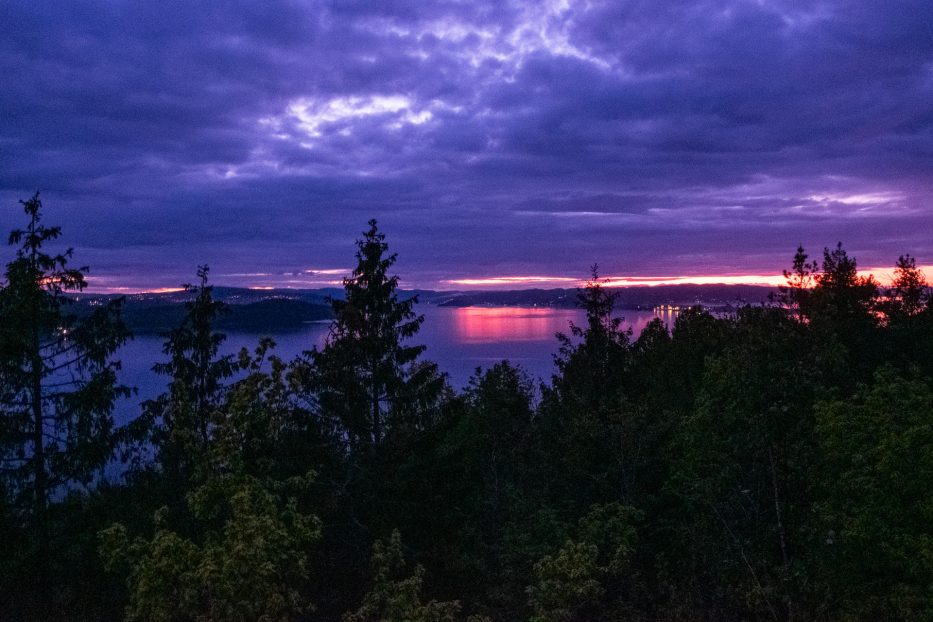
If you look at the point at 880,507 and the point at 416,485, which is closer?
the point at 880,507

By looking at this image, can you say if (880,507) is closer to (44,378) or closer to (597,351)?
(44,378)

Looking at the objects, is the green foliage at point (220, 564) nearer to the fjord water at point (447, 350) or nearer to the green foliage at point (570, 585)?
the green foliage at point (570, 585)

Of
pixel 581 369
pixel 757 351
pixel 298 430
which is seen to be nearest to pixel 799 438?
pixel 757 351

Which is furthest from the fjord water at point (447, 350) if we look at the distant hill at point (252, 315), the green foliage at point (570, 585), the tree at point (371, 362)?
the green foliage at point (570, 585)

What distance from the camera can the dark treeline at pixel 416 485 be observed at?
27.4 ft

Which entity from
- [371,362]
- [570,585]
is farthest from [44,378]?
[570,585]

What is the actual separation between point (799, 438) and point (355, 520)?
12397 mm

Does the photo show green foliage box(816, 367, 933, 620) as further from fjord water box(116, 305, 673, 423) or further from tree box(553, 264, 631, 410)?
fjord water box(116, 305, 673, 423)

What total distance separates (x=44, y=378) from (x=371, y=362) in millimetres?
9150

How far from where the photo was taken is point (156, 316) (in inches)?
4946

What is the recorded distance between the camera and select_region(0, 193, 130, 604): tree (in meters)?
15.3

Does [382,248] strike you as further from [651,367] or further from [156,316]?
[156,316]

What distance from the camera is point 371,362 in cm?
2191

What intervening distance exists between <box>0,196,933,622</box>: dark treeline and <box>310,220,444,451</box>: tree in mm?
78
